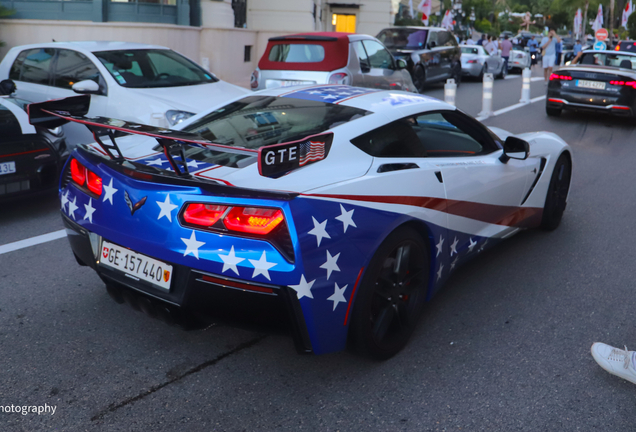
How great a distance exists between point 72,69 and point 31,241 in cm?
331

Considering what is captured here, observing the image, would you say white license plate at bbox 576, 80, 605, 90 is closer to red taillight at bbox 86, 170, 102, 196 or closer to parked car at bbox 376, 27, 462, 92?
parked car at bbox 376, 27, 462, 92

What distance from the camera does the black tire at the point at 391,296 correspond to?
312cm

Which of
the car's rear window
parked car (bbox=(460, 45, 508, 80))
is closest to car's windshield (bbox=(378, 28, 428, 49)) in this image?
parked car (bbox=(460, 45, 508, 80))

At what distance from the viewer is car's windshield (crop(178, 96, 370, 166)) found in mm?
3551

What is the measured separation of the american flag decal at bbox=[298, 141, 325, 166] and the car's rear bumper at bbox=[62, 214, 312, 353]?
1.81 feet

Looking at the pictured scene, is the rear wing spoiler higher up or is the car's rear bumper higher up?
the rear wing spoiler

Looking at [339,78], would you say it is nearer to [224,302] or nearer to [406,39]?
[406,39]

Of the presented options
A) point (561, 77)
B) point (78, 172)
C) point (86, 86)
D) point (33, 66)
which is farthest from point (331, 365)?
point (561, 77)

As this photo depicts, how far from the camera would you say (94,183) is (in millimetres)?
3283

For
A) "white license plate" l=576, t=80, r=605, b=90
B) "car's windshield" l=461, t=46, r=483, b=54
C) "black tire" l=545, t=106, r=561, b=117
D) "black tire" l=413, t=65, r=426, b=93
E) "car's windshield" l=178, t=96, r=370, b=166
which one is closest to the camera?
"car's windshield" l=178, t=96, r=370, b=166

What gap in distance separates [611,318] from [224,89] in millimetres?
5508

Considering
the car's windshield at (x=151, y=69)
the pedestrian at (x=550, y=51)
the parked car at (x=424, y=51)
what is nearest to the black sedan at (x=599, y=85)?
the parked car at (x=424, y=51)

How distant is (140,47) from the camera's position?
838 cm

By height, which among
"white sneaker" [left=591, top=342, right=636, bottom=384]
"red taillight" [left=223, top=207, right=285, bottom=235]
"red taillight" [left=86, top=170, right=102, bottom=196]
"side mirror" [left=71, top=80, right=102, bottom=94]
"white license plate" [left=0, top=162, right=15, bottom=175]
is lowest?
"white sneaker" [left=591, top=342, right=636, bottom=384]
